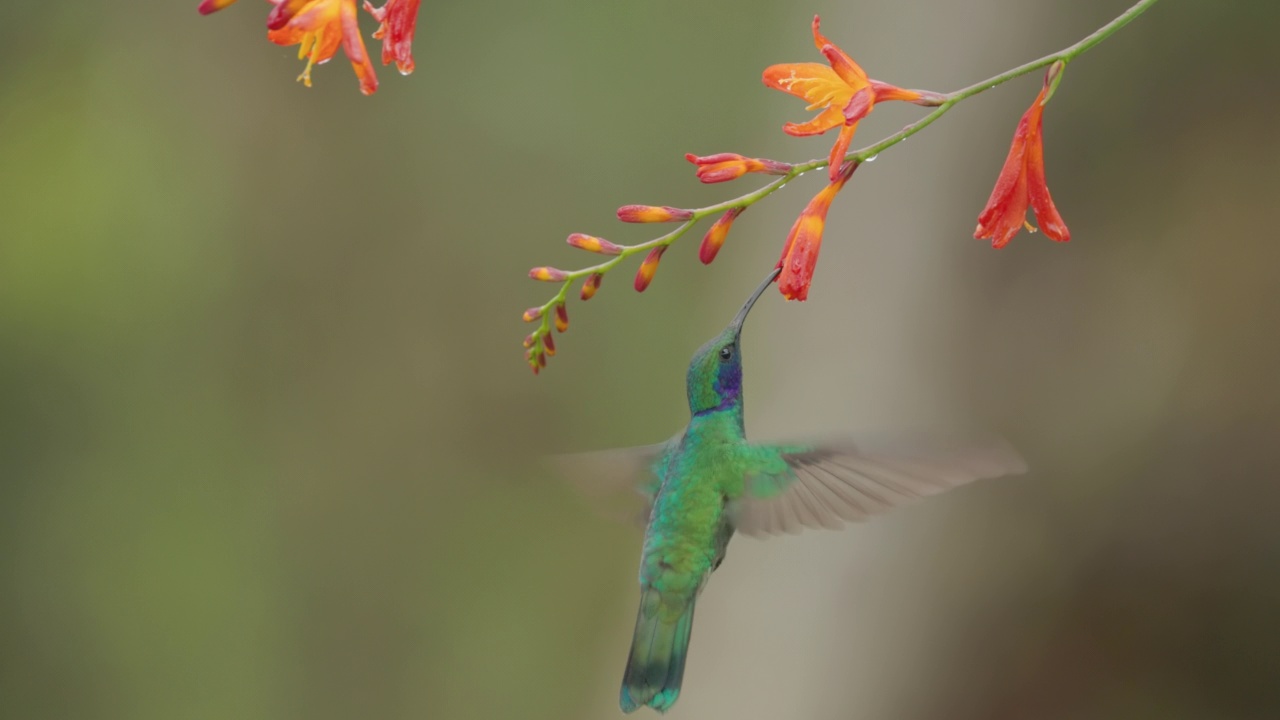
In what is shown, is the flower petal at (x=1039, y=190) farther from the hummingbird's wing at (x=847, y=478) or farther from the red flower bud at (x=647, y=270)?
the red flower bud at (x=647, y=270)

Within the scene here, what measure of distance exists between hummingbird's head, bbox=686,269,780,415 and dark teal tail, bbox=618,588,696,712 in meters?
0.30

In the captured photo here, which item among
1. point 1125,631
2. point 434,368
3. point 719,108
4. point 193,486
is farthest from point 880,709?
point 193,486

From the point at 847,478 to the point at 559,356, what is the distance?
8.75 ft

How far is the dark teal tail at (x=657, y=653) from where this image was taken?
62.4 inches

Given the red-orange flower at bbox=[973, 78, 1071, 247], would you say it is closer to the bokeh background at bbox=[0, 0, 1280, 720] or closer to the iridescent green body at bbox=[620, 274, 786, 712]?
the iridescent green body at bbox=[620, 274, 786, 712]

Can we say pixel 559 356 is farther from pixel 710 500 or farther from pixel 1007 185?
pixel 1007 185

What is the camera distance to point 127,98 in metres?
3.56

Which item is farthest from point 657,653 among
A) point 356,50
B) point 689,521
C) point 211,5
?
point 211,5

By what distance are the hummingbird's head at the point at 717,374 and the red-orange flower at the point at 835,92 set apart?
0.29 m

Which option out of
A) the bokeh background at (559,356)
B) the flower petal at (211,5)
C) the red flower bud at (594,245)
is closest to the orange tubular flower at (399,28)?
the flower petal at (211,5)

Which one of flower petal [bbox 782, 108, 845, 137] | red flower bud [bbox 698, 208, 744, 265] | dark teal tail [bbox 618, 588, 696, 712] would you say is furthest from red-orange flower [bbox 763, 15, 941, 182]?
dark teal tail [bbox 618, 588, 696, 712]

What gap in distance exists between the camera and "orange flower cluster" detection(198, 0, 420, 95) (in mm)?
1221

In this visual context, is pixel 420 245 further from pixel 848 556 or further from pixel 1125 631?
pixel 1125 631

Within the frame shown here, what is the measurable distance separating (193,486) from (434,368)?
0.91 metres
